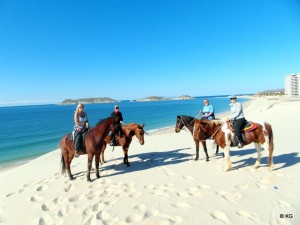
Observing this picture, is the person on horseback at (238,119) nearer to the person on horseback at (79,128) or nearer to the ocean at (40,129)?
the person on horseback at (79,128)

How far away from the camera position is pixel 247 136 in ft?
22.7

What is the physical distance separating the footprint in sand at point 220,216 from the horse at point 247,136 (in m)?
3.00

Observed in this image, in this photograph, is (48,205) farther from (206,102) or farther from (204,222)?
(206,102)

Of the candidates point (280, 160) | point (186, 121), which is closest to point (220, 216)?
point (186, 121)

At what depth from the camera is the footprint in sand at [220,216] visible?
395 centimetres

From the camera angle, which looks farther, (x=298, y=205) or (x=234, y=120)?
(x=234, y=120)

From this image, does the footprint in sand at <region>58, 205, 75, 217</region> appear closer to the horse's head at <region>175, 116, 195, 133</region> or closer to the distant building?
the horse's head at <region>175, 116, 195, 133</region>

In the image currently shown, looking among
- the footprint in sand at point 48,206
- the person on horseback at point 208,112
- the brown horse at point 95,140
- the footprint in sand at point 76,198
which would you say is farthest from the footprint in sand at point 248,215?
the person on horseback at point 208,112

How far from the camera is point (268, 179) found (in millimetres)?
6027

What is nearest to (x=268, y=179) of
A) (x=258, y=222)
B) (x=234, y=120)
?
(x=234, y=120)

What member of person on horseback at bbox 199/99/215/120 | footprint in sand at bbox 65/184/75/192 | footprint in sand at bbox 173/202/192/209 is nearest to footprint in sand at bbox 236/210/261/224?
footprint in sand at bbox 173/202/192/209

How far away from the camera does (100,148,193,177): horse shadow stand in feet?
25.4

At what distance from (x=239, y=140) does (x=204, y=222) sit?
3718 millimetres

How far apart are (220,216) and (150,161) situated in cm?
494
